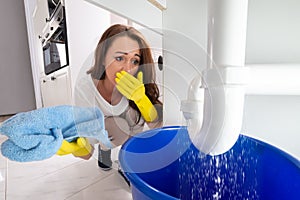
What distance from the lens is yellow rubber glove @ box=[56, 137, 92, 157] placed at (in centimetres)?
48

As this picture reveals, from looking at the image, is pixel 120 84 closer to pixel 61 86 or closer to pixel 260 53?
pixel 260 53

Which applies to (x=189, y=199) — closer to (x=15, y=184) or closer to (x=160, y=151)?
(x=160, y=151)

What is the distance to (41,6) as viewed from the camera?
1736 mm

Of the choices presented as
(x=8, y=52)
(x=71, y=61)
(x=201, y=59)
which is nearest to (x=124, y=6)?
(x=201, y=59)

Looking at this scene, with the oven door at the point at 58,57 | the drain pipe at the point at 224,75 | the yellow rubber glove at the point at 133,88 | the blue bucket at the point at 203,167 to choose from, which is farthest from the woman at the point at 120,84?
the oven door at the point at 58,57

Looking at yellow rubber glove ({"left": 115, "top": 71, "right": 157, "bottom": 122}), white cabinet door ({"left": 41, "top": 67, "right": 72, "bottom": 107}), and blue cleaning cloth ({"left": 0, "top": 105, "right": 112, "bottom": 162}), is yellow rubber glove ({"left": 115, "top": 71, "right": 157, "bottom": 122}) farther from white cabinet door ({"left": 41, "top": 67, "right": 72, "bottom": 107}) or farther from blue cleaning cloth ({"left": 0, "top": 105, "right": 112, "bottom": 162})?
white cabinet door ({"left": 41, "top": 67, "right": 72, "bottom": 107})

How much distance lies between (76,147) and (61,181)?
361mm

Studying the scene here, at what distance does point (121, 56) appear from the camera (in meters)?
0.51

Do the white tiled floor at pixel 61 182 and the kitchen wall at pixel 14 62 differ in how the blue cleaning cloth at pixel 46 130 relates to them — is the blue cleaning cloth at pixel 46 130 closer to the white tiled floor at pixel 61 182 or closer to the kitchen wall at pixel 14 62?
the white tiled floor at pixel 61 182

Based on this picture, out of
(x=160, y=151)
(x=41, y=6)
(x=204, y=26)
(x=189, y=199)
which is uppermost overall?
(x=41, y=6)

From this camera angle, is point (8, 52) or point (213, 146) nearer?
point (213, 146)

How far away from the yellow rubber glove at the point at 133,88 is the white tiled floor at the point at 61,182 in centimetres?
30

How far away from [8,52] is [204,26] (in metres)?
2.37

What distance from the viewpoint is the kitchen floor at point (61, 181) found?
68cm
